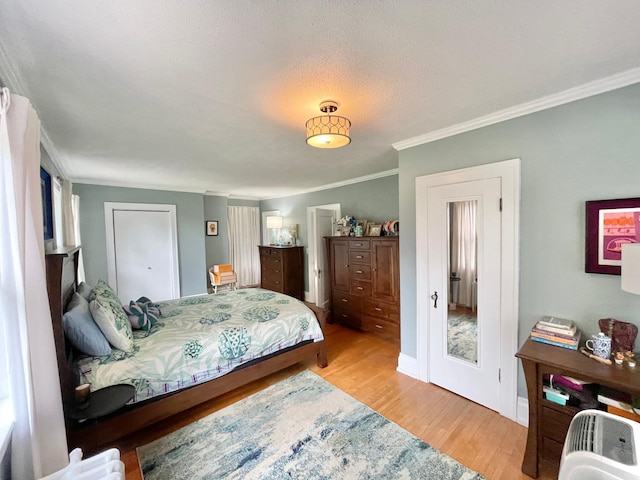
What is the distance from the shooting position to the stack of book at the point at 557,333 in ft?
5.51

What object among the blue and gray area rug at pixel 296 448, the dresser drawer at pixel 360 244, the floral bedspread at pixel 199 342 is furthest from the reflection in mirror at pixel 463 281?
the dresser drawer at pixel 360 244

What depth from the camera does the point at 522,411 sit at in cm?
205

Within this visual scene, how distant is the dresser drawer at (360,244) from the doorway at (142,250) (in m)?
3.35

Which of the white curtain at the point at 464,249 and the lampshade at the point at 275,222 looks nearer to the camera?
the white curtain at the point at 464,249

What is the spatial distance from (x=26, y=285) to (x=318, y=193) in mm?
4653

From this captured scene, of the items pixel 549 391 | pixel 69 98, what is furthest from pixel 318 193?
pixel 549 391

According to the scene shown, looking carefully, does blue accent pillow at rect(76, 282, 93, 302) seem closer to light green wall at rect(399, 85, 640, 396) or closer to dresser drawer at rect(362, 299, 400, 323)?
dresser drawer at rect(362, 299, 400, 323)

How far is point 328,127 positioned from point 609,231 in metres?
1.90

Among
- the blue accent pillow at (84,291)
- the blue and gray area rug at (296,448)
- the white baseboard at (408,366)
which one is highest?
the blue accent pillow at (84,291)

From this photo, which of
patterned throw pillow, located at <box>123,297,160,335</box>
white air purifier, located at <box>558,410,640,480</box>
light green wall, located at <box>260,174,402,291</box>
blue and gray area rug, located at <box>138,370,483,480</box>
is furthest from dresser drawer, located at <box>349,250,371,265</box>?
white air purifier, located at <box>558,410,640,480</box>

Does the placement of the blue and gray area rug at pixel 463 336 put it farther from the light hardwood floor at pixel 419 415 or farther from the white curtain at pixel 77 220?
the white curtain at pixel 77 220

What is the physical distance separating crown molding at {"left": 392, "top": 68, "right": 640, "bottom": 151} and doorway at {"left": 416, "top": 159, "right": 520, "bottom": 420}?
353 mm

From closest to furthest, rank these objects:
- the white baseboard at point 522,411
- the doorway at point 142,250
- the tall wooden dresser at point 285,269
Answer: the white baseboard at point 522,411 → the doorway at point 142,250 → the tall wooden dresser at point 285,269

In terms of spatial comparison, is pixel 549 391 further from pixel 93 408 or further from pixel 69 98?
pixel 69 98
